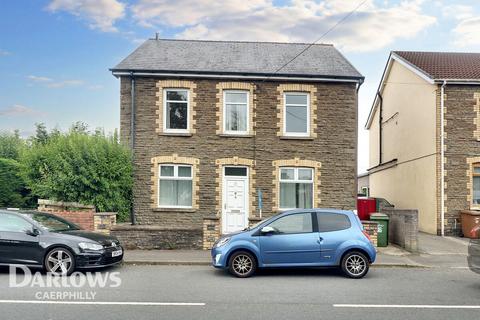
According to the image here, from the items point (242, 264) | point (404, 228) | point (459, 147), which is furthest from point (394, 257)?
point (459, 147)

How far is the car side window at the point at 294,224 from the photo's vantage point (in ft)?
33.9

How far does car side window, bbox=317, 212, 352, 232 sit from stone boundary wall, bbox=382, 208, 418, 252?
483 centimetres

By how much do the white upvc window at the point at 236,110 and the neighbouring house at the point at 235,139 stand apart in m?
0.04

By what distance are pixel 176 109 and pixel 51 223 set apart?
8.05 meters

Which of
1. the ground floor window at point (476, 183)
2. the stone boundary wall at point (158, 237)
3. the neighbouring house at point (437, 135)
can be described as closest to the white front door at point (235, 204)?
the stone boundary wall at point (158, 237)

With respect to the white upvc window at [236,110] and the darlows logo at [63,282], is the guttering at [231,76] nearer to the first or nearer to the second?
the white upvc window at [236,110]

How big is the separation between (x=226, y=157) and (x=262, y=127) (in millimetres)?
1862

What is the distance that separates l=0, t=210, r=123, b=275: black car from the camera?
10.1 meters

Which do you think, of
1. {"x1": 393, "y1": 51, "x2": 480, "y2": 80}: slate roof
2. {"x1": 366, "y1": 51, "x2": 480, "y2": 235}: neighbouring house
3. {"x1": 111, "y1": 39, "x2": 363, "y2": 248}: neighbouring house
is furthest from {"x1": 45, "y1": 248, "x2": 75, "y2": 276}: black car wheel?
{"x1": 393, "y1": 51, "x2": 480, "y2": 80}: slate roof

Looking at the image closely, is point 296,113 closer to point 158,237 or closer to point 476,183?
point 158,237

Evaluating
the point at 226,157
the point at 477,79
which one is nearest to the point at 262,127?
the point at 226,157

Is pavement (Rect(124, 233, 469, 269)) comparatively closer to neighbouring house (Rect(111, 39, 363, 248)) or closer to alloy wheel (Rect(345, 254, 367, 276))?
alloy wheel (Rect(345, 254, 367, 276))

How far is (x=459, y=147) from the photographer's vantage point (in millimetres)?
18688

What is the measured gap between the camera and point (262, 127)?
17.8 meters
